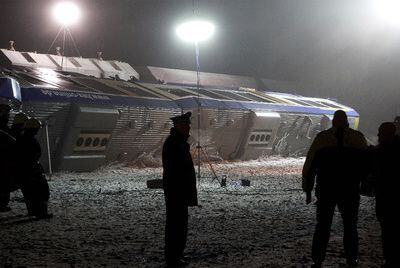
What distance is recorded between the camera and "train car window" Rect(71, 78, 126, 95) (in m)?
16.4

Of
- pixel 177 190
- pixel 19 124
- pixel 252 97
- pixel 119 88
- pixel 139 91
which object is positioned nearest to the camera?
pixel 177 190

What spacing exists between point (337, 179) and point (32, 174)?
197 inches

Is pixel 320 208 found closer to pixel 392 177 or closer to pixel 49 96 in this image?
pixel 392 177

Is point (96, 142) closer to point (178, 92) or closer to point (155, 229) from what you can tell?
point (178, 92)

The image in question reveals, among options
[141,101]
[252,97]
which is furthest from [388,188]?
[252,97]

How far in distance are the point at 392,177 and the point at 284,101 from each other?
1972 centimetres

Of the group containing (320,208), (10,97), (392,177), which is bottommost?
(320,208)

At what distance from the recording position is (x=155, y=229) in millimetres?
7707

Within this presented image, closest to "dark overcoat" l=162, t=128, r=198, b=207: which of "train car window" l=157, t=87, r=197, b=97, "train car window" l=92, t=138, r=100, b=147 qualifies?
"train car window" l=92, t=138, r=100, b=147

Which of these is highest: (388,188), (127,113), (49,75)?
(49,75)

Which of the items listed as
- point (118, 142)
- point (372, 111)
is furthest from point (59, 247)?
point (372, 111)

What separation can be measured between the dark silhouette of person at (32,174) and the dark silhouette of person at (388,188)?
17.2 ft

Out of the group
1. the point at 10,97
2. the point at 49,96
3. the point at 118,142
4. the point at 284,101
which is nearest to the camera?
the point at 10,97

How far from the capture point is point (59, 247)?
20.8ft
